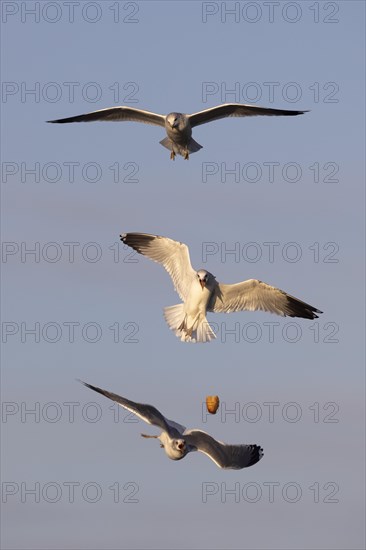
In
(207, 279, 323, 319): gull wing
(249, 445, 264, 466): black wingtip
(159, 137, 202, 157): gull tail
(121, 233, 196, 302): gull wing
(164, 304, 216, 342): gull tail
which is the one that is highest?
(159, 137, 202, 157): gull tail

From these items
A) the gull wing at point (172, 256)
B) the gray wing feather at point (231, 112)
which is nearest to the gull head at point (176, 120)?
the gray wing feather at point (231, 112)

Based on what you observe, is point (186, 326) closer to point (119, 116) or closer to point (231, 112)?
point (231, 112)

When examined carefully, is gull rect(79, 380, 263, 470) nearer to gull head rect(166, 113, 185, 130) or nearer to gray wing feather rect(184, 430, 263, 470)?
gray wing feather rect(184, 430, 263, 470)

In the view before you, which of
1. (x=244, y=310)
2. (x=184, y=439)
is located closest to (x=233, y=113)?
(x=244, y=310)

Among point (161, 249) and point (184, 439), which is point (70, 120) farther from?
point (184, 439)

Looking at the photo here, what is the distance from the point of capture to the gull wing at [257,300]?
102 ft

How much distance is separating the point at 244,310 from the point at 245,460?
2.97 metres

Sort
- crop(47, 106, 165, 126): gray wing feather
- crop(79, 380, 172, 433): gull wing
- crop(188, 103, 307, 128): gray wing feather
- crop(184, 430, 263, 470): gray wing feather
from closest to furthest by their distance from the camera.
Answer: crop(79, 380, 172, 433): gull wing → crop(184, 430, 263, 470): gray wing feather → crop(188, 103, 307, 128): gray wing feather → crop(47, 106, 165, 126): gray wing feather

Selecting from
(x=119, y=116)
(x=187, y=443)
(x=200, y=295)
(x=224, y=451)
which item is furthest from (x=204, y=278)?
(x=119, y=116)

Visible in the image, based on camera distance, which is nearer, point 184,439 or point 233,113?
point 184,439

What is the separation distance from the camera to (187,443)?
101ft

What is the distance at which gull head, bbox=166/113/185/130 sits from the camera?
30.4m

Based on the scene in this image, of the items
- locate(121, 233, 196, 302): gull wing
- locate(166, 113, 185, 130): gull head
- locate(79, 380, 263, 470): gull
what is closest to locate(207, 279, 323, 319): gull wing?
locate(121, 233, 196, 302): gull wing

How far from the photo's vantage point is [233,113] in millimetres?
32312
